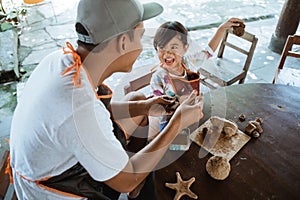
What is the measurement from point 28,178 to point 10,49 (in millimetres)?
2925

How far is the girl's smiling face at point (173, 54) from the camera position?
5.91 ft

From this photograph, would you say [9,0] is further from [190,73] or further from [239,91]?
[239,91]

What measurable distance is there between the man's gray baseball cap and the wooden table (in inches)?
28.1

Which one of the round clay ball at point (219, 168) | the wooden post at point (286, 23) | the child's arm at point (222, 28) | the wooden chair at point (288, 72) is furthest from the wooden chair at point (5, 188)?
the wooden post at point (286, 23)

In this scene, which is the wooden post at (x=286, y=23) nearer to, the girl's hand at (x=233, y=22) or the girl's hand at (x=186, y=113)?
the girl's hand at (x=233, y=22)

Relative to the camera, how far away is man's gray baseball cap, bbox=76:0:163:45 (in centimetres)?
107

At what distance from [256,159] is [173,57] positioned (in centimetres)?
85

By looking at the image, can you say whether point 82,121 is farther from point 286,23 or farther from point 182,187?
point 286,23

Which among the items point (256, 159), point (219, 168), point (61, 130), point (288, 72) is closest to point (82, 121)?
point (61, 130)

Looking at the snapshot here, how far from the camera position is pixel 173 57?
1.83 metres

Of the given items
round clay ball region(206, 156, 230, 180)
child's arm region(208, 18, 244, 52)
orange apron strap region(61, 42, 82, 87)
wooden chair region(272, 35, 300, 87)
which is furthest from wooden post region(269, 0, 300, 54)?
orange apron strap region(61, 42, 82, 87)

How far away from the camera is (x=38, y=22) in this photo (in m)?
4.76

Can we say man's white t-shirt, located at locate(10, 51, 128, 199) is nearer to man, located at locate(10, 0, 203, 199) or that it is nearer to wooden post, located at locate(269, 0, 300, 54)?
man, located at locate(10, 0, 203, 199)

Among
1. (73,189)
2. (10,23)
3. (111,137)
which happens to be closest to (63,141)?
(111,137)
